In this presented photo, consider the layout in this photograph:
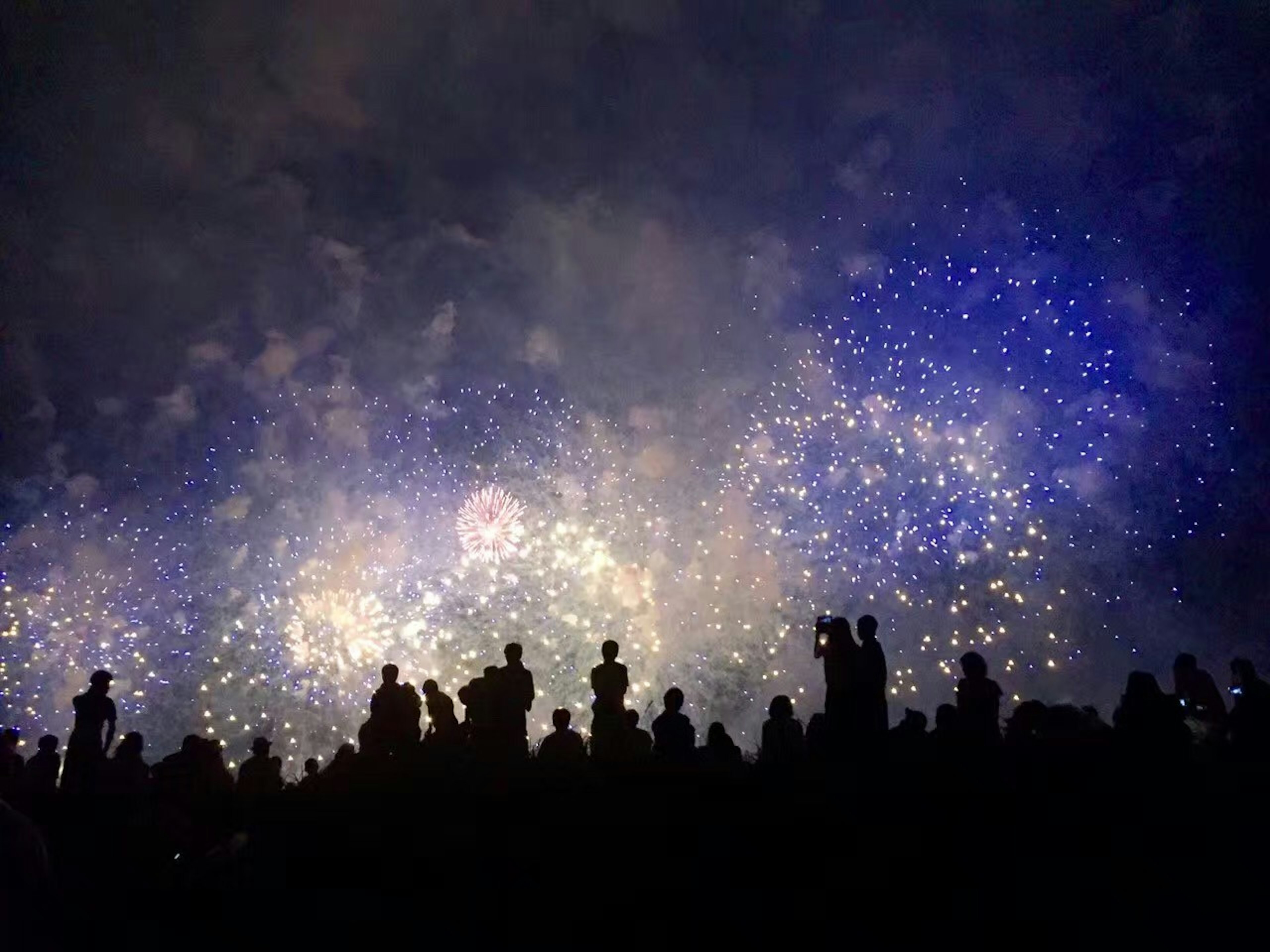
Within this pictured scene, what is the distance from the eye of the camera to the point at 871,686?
998cm

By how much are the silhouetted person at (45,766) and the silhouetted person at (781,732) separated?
387 inches

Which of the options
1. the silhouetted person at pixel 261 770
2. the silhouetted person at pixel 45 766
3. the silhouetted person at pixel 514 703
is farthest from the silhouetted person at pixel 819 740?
the silhouetted person at pixel 45 766

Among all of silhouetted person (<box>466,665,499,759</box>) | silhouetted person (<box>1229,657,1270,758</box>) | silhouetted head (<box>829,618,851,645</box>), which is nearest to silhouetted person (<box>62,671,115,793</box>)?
silhouetted person (<box>466,665,499,759</box>)

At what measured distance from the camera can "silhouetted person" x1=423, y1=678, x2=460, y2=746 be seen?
12883mm

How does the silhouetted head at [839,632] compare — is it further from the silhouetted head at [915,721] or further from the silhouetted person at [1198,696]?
the silhouetted person at [1198,696]

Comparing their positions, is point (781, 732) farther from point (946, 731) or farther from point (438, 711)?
point (438, 711)

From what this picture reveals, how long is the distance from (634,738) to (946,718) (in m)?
4.31

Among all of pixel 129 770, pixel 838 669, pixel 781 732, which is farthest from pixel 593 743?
pixel 129 770

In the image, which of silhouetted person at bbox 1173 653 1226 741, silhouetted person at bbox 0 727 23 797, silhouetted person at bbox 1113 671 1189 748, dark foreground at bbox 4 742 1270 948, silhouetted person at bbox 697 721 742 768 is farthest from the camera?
silhouetted person at bbox 0 727 23 797

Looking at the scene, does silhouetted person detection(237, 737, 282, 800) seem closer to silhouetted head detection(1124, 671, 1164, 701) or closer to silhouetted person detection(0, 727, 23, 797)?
silhouetted person detection(0, 727, 23, 797)

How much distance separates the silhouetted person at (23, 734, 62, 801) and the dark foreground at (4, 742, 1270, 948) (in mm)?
3417

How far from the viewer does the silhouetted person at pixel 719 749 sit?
9258 mm

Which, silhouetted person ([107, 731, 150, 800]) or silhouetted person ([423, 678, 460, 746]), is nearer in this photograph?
silhouetted person ([107, 731, 150, 800])

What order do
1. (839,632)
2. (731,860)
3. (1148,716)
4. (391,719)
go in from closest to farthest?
(731,860) < (1148,716) < (839,632) < (391,719)
